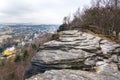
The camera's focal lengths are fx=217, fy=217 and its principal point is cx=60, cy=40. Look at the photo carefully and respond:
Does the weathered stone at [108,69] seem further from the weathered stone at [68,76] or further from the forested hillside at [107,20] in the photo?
the forested hillside at [107,20]

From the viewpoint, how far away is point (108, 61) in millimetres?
13938

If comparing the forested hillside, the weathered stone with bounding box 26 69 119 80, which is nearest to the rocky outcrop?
the weathered stone with bounding box 26 69 119 80

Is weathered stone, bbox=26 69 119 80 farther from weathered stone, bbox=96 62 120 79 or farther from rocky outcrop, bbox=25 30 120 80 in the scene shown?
weathered stone, bbox=96 62 120 79

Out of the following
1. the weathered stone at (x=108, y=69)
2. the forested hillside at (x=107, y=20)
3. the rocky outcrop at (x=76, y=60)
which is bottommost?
the weathered stone at (x=108, y=69)

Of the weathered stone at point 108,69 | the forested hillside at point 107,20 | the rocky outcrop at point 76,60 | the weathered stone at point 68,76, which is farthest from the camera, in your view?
the forested hillside at point 107,20

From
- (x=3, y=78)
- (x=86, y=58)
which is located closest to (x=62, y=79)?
(x=86, y=58)

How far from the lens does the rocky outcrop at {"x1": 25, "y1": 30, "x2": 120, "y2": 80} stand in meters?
11.3

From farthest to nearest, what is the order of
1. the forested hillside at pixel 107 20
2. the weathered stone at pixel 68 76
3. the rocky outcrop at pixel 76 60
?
the forested hillside at pixel 107 20, the rocky outcrop at pixel 76 60, the weathered stone at pixel 68 76

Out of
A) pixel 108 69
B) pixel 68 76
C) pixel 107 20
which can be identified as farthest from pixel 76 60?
pixel 107 20

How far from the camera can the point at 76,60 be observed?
1316 centimetres

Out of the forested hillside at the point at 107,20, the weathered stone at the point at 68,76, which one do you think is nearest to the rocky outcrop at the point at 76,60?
the weathered stone at the point at 68,76

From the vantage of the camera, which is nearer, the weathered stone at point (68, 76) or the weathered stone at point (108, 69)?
the weathered stone at point (68, 76)

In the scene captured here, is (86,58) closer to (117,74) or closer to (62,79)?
(117,74)

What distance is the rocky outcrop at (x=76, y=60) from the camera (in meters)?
11.3
